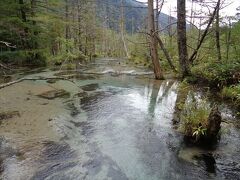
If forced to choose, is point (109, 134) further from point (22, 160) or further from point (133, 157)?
point (22, 160)

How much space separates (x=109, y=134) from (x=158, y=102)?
3.37m

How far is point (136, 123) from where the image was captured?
6.79 metres

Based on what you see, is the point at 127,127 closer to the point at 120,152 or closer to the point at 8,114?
the point at 120,152

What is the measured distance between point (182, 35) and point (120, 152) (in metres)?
7.14

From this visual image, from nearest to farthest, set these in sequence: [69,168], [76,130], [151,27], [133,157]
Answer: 1. [69,168]
2. [133,157]
3. [76,130]
4. [151,27]

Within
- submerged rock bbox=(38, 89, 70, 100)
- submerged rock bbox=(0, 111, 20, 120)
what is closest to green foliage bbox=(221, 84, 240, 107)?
submerged rock bbox=(38, 89, 70, 100)

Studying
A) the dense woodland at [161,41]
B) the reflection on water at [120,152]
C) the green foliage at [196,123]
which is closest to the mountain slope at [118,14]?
the dense woodland at [161,41]

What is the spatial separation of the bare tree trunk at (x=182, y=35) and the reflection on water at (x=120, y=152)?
3864mm

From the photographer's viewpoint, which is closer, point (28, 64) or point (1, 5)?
point (1, 5)

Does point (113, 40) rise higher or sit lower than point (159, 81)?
higher

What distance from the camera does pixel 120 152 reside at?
5.20 m

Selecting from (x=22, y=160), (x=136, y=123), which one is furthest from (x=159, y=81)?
(x=22, y=160)

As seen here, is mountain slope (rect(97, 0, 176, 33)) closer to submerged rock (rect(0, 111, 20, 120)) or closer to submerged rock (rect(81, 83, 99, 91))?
submerged rock (rect(81, 83, 99, 91))

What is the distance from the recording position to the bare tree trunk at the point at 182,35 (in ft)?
34.8
